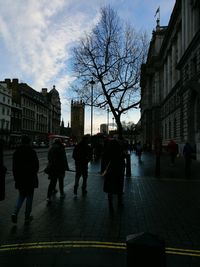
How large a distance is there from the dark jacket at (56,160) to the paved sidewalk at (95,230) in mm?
845

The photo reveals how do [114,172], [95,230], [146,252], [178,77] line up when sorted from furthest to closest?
[178,77] < [114,172] < [95,230] < [146,252]

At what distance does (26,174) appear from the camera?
648 centimetres

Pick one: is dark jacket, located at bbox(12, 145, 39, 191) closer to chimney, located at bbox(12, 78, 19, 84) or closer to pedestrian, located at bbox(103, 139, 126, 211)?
pedestrian, located at bbox(103, 139, 126, 211)

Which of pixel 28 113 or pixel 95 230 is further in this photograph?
pixel 28 113

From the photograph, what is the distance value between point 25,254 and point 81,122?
113 metres

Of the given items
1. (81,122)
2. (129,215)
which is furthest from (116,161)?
(81,122)

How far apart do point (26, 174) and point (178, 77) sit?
39693mm

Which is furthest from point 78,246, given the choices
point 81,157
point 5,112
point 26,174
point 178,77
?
point 5,112

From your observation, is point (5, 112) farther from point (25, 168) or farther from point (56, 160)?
point (25, 168)

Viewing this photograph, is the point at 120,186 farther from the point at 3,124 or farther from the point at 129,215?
the point at 3,124

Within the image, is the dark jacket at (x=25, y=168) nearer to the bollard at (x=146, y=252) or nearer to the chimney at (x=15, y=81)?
the bollard at (x=146, y=252)

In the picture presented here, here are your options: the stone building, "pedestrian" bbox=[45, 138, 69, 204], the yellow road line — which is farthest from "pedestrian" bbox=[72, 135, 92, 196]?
the stone building

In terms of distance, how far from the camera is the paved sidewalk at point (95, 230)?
4.45m

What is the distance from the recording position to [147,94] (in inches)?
2886
